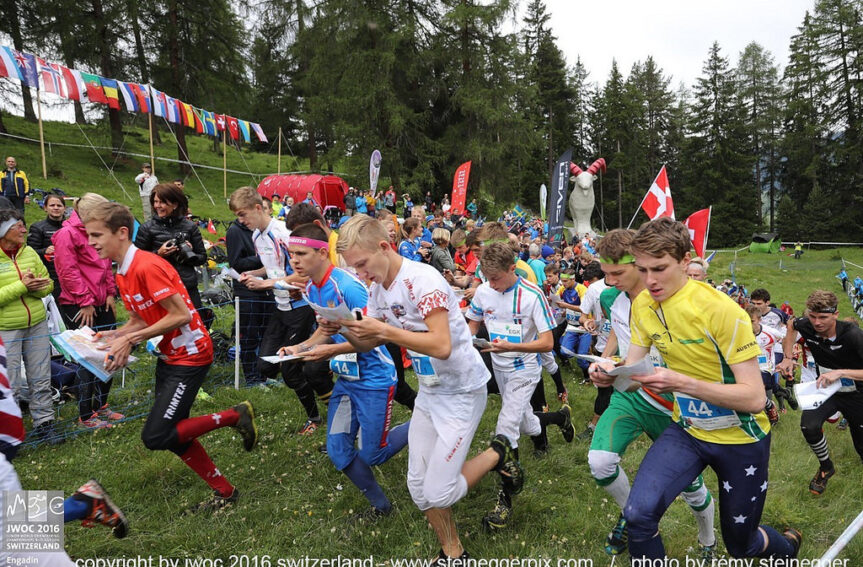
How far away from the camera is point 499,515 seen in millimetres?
3562

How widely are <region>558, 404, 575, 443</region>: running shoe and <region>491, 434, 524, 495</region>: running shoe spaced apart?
4.97 ft

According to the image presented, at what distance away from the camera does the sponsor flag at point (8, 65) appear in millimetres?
15281

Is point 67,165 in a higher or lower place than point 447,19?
lower

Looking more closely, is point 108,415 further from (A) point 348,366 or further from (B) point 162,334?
(A) point 348,366

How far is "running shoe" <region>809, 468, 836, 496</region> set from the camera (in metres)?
4.51

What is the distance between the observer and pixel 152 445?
3559 mm

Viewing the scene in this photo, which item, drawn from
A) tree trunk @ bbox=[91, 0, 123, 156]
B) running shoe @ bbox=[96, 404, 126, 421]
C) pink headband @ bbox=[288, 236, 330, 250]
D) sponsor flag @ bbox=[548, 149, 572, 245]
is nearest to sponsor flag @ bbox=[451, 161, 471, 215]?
sponsor flag @ bbox=[548, 149, 572, 245]

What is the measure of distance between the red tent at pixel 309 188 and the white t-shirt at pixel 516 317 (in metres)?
19.9

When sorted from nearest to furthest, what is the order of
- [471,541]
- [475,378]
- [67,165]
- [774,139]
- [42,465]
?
[475,378] < [471,541] < [42,465] < [67,165] < [774,139]

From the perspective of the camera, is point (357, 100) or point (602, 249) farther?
point (357, 100)

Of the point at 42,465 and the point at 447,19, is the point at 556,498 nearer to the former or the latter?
the point at 42,465

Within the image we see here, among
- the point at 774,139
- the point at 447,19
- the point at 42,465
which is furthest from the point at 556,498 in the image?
the point at 774,139

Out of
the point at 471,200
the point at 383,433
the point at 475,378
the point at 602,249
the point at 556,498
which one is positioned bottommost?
the point at 556,498

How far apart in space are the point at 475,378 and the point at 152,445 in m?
2.33
